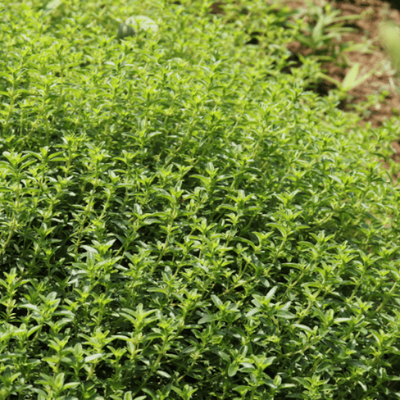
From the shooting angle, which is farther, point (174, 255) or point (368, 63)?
point (368, 63)

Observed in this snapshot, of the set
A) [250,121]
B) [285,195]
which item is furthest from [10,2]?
[285,195]

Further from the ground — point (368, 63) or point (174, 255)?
point (368, 63)

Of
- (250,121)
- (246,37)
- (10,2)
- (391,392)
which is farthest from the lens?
(246,37)

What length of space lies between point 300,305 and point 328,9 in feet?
19.0

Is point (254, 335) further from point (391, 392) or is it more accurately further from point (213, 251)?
point (391, 392)

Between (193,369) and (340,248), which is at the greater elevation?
(340,248)

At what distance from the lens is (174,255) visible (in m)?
2.43

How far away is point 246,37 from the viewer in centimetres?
527

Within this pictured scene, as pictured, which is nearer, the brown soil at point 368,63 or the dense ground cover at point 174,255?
the dense ground cover at point 174,255

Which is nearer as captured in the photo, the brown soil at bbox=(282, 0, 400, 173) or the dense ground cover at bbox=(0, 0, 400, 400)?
the dense ground cover at bbox=(0, 0, 400, 400)

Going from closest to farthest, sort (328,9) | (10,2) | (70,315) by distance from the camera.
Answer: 1. (70,315)
2. (10,2)
3. (328,9)

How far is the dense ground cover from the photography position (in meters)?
2.09

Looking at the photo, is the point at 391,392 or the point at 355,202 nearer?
the point at 391,392

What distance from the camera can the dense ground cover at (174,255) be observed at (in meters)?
2.09
